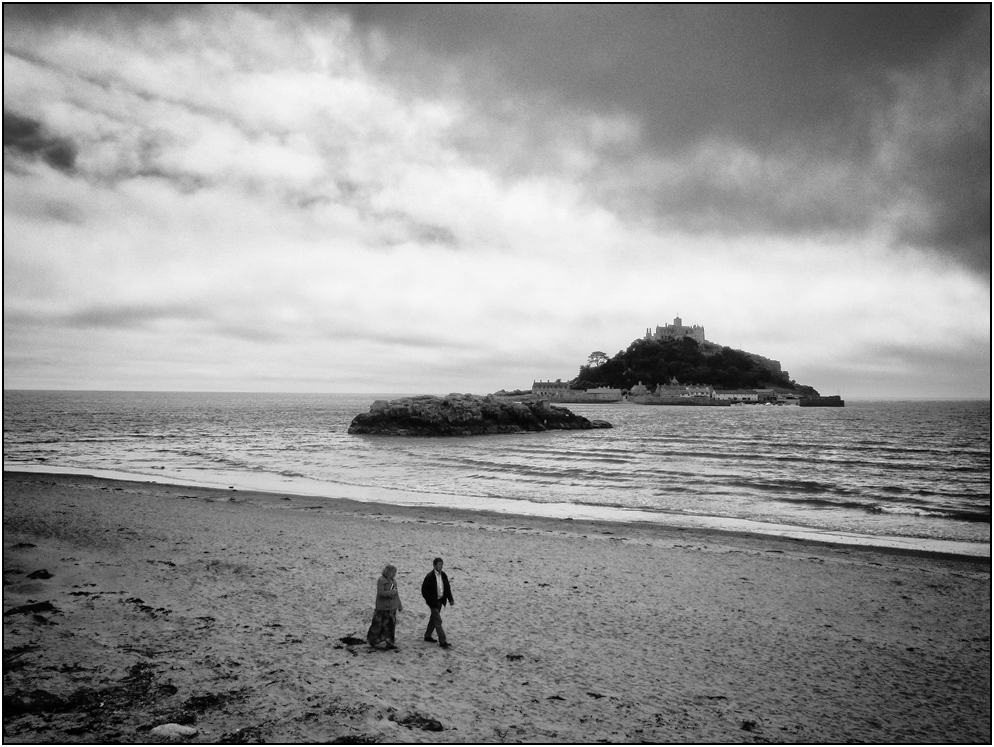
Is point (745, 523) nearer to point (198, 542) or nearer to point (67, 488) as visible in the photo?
point (198, 542)

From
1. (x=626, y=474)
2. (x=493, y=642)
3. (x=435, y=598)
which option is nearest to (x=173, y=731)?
(x=435, y=598)

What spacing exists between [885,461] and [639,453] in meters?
18.9

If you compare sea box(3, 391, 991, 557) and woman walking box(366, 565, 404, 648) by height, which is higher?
woman walking box(366, 565, 404, 648)

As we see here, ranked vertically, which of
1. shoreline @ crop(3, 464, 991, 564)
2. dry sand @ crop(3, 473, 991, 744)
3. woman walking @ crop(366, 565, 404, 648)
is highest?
woman walking @ crop(366, 565, 404, 648)

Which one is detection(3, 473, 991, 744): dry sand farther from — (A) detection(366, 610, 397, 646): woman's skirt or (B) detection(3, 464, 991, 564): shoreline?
(B) detection(3, 464, 991, 564): shoreline

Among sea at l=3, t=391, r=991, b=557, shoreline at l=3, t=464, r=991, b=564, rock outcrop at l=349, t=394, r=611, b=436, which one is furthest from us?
rock outcrop at l=349, t=394, r=611, b=436

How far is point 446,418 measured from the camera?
7188 cm

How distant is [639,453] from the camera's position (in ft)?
162

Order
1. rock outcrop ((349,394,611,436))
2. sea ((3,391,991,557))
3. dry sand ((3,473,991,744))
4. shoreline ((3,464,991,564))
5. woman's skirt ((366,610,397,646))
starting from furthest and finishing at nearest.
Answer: rock outcrop ((349,394,611,436)), sea ((3,391,991,557)), shoreline ((3,464,991,564)), woman's skirt ((366,610,397,646)), dry sand ((3,473,991,744))

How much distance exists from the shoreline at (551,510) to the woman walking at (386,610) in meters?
14.5

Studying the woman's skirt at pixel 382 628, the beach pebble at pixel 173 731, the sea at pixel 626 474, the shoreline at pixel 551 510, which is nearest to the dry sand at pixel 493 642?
the beach pebble at pixel 173 731

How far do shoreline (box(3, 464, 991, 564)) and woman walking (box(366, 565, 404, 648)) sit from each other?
47.6 ft

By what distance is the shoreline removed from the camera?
19.9 metres

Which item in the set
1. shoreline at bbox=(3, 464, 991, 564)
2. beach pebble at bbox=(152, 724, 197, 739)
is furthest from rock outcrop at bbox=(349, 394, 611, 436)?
beach pebble at bbox=(152, 724, 197, 739)
